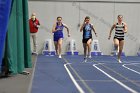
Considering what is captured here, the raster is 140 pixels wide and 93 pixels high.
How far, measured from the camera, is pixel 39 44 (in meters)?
21.2

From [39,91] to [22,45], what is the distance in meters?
2.61

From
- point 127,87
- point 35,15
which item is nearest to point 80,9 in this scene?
point 35,15

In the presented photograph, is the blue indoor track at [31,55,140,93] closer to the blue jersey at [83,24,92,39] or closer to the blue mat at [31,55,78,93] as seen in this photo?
the blue mat at [31,55,78,93]

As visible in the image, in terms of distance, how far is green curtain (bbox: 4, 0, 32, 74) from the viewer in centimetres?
937

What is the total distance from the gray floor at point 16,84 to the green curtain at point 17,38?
0.88ft

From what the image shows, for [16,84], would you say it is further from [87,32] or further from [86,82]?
[87,32]

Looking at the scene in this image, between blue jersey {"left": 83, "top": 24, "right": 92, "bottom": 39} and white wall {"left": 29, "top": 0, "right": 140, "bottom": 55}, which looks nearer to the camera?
blue jersey {"left": 83, "top": 24, "right": 92, "bottom": 39}

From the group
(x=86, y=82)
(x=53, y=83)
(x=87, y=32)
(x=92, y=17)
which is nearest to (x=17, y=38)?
(x=53, y=83)

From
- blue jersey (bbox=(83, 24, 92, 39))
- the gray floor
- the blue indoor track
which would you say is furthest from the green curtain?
blue jersey (bbox=(83, 24, 92, 39))

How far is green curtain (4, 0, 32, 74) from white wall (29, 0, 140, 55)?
10.9 metres

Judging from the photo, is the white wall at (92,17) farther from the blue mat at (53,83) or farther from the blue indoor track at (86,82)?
the blue mat at (53,83)

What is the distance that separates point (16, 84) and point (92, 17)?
44.5 ft

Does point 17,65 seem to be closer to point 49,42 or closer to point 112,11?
point 49,42

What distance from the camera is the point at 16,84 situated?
8.38 meters
